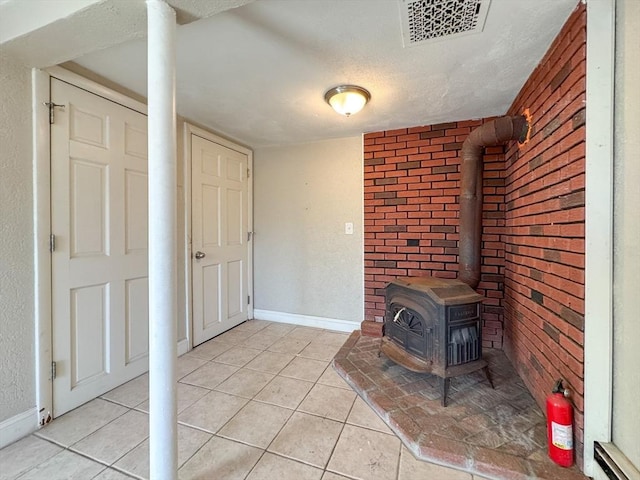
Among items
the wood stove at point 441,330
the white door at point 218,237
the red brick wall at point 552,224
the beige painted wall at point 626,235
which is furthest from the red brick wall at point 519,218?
the white door at point 218,237

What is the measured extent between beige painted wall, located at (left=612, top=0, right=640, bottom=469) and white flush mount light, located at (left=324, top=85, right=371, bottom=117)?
4.08 ft

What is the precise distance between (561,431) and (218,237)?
287 centimetres

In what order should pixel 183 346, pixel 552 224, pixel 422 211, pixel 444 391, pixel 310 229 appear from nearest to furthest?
pixel 552 224, pixel 444 391, pixel 183 346, pixel 422 211, pixel 310 229

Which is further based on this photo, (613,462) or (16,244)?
(16,244)

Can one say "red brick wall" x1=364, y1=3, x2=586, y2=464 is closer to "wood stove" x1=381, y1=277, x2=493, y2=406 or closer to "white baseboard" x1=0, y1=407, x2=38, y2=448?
"wood stove" x1=381, y1=277, x2=493, y2=406

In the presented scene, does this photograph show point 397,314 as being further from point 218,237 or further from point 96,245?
point 96,245

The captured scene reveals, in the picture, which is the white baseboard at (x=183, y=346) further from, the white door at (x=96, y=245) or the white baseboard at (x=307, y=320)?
the white baseboard at (x=307, y=320)

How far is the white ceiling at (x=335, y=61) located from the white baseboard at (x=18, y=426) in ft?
6.72

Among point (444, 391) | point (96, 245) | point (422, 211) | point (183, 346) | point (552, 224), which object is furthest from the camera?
point (422, 211)

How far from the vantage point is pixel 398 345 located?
6.83ft

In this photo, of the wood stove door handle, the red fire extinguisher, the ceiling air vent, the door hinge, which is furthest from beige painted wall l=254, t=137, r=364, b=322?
the door hinge

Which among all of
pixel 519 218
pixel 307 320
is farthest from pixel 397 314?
pixel 307 320

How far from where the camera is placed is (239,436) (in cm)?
154

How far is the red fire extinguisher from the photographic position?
125 cm
